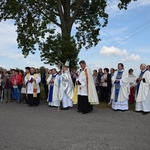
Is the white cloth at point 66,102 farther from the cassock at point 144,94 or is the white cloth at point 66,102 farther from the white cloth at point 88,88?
the cassock at point 144,94

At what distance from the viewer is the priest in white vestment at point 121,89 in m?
11.8

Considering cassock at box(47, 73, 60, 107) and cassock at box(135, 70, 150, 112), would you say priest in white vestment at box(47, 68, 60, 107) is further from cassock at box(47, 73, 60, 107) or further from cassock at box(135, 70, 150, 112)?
cassock at box(135, 70, 150, 112)

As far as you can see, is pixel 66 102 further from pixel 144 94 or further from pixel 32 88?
pixel 144 94

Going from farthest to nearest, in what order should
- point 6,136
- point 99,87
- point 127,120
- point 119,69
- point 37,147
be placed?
point 99,87, point 119,69, point 127,120, point 6,136, point 37,147

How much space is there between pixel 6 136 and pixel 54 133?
1.24m

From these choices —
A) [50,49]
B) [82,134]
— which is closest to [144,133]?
[82,134]

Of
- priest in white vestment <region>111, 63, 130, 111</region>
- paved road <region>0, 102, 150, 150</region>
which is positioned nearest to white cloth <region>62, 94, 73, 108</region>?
paved road <region>0, 102, 150, 150</region>

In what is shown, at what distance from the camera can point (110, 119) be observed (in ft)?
31.8

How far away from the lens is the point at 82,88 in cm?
1155

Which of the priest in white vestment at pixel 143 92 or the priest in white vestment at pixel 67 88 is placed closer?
the priest in white vestment at pixel 143 92

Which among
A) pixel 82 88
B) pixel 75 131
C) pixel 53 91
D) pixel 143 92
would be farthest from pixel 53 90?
pixel 75 131

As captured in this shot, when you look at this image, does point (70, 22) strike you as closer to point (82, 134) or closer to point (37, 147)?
point (82, 134)

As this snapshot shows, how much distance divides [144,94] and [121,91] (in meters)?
1.01

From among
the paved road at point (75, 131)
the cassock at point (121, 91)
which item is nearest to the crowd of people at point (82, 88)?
the cassock at point (121, 91)
